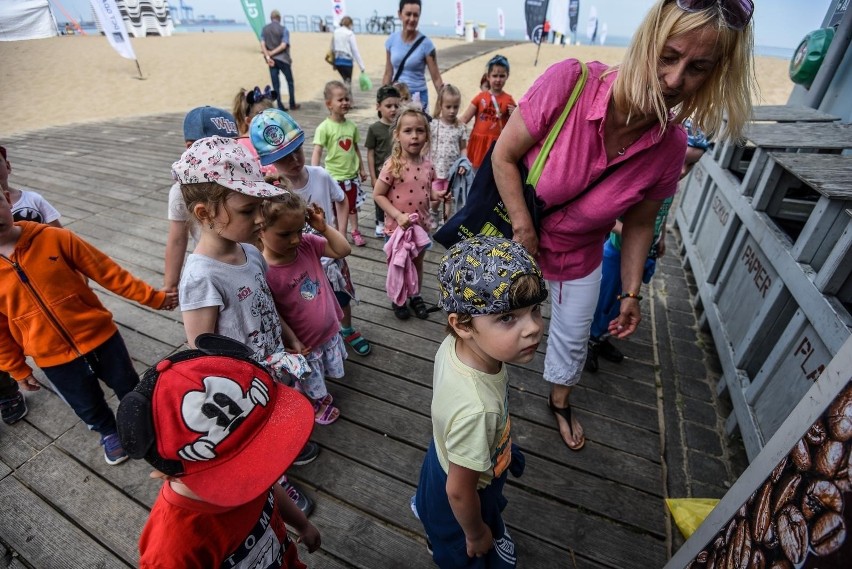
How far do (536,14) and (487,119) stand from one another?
14.3 meters

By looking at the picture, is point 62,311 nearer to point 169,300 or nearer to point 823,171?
point 169,300

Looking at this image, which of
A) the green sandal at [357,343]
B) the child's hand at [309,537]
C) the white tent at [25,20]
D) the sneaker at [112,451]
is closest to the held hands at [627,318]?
the child's hand at [309,537]

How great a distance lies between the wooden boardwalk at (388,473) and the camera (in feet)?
6.34

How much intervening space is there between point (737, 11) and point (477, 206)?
109 cm

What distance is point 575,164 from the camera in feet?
5.33

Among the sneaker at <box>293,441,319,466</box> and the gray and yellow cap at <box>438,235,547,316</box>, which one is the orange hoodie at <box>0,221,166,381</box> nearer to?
the sneaker at <box>293,441,319,466</box>

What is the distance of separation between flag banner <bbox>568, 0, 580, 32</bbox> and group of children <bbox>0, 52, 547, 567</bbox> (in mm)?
27926

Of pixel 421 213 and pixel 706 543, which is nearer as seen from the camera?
pixel 706 543

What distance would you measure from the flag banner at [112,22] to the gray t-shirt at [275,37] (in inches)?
266

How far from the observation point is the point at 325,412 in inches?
99.0

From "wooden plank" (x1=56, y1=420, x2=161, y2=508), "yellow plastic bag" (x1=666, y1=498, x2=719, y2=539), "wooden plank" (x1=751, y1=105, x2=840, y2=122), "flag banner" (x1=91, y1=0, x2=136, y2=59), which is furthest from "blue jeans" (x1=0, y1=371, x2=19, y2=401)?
"flag banner" (x1=91, y1=0, x2=136, y2=59)

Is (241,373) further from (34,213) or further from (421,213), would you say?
(421,213)

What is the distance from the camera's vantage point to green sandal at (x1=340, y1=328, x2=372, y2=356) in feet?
10.00

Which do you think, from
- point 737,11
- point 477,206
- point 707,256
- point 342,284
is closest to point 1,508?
point 342,284
